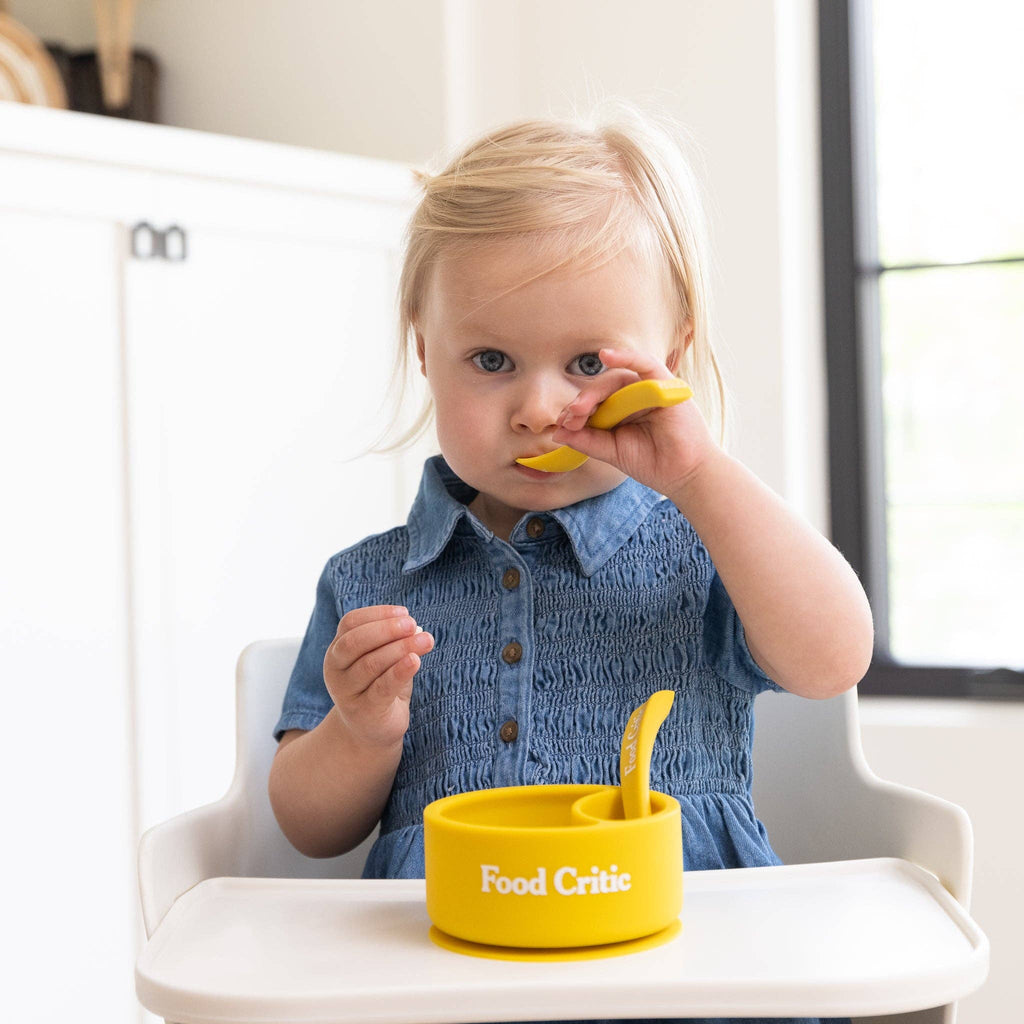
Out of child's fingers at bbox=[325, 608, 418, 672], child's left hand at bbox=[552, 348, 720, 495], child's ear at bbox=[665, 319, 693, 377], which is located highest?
child's ear at bbox=[665, 319, 693, 377]

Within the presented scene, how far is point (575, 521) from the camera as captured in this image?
937 mm

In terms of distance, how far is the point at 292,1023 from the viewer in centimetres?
55

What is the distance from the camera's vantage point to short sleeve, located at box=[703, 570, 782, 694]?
0.89 meters

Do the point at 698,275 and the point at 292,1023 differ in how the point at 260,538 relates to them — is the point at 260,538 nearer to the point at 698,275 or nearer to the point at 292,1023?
the point at 698,275

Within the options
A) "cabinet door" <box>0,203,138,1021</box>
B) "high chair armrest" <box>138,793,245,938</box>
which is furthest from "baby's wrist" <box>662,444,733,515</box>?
"cabinet door" <box>0,203,138,1021</box>

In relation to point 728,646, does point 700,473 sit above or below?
above

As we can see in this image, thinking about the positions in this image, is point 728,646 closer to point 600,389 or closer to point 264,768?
point 600,389

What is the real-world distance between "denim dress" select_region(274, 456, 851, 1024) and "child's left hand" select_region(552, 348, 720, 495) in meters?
0.14

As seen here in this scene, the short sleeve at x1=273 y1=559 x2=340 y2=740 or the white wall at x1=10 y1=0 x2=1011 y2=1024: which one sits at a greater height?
the white wall at x1=10 y1=0 x2=1011 y2=1024

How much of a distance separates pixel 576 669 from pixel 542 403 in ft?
0.63

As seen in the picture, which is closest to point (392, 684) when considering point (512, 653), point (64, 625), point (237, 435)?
point (512, 653)

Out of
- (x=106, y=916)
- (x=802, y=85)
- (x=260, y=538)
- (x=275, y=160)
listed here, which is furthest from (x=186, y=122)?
(x=106, y=916)

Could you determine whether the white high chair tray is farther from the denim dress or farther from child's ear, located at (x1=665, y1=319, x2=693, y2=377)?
child's ear, located at (x1=665, y1=319, x2=693, y2=377)

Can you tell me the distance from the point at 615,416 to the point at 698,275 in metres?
→ 0.25
